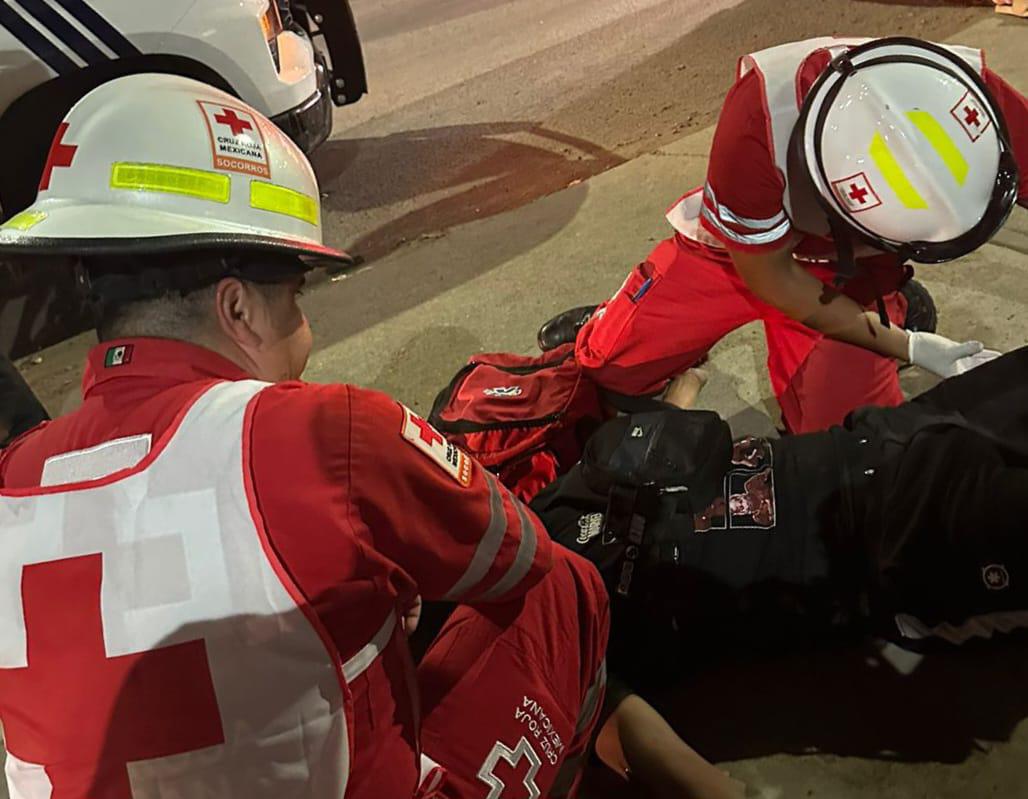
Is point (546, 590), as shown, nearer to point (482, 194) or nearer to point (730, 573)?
point (730, 573)

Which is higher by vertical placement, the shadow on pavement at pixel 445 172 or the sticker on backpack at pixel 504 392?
the sticker on backpack at pixel 504 392

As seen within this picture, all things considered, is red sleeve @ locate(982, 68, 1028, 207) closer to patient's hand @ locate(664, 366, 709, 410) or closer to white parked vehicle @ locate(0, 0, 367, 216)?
patient's hand @ locate(664, 366, 709, 410)

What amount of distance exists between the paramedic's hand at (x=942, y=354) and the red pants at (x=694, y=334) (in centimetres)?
6

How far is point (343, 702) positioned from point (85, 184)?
0.73 metres

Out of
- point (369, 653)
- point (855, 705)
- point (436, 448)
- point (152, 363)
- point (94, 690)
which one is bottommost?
point (855, 705)

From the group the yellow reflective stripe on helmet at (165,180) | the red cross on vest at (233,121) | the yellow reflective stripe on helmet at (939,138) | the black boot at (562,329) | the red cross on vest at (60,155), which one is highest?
the red cross on vest at (233,121)

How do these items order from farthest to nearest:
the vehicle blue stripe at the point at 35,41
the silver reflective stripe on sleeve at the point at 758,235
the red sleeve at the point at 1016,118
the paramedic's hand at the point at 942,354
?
the vehicle blue stripe at the point at 35,41 → the paramedic's hand at the point at 942,354 → the silver reflective stripe on sleeve at the point at 758,235 → the red sleeve at the point at 1016,118

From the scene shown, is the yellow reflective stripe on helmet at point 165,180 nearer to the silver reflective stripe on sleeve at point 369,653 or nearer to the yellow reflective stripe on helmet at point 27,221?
the yellow reflective stripe on helmet at point 27,221

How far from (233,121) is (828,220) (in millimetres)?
1145

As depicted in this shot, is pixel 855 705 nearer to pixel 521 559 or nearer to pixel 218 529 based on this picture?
pixel 521 559

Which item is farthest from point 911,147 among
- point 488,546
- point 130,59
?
point 130,59

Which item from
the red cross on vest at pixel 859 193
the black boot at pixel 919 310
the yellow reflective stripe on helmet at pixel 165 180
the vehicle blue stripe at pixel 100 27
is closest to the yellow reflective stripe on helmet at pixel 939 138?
the red cross on vest at pixel 859 193

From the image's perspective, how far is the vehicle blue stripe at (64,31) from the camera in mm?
2764

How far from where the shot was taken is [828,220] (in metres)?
1.83
